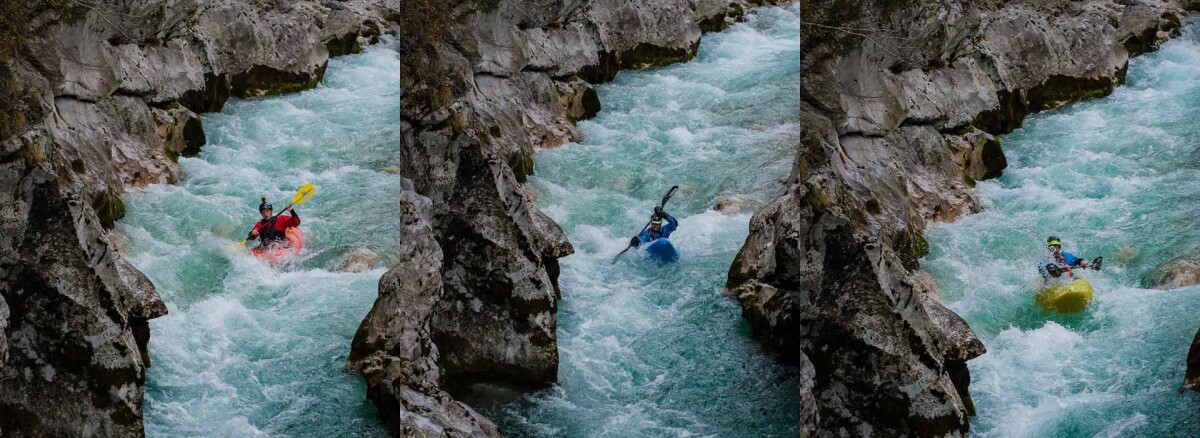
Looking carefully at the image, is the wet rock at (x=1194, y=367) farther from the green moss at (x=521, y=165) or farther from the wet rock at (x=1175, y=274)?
the green moss at (x=521, y=165)

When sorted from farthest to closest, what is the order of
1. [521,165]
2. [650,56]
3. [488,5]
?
[650,56] → [521,165] → [488,5]

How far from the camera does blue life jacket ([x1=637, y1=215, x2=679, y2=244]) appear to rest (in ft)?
45.5

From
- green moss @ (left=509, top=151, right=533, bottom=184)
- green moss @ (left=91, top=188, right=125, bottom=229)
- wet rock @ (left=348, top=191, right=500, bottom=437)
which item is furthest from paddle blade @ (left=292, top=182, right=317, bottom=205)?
wet rock @ (left=348, top=191, right=500, bottom=437)

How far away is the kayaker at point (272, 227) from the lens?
1324 centimetres

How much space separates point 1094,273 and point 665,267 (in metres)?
Answer: 5.03

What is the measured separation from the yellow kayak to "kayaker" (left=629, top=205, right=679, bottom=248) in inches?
163

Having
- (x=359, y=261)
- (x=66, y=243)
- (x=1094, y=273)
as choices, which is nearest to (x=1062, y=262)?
(x=1094, y=273)

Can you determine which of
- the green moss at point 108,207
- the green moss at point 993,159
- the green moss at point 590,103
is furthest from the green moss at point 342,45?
the green moss at point 993,159

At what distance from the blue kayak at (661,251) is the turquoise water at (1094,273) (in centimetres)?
289

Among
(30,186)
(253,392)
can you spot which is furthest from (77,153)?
(253,392)

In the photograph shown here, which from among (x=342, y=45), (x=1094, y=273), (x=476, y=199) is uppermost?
(x=476, y=199)

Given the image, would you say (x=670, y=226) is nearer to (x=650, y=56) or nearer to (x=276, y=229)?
(x=650, y=56)

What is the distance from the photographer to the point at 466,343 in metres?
10.4

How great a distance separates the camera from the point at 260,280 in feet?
40.2
